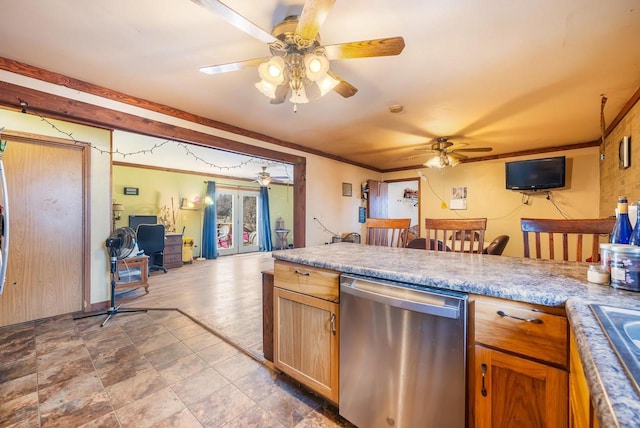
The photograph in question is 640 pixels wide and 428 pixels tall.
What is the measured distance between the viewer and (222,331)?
8.41 feet

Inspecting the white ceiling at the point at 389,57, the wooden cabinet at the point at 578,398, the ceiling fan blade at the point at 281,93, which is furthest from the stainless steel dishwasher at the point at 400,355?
the white ceiling at the point at 389,57

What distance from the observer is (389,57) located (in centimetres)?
198

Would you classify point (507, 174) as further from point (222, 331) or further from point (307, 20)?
point (222, 331)

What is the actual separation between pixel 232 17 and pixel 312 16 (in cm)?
38

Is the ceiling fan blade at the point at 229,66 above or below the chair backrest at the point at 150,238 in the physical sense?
above

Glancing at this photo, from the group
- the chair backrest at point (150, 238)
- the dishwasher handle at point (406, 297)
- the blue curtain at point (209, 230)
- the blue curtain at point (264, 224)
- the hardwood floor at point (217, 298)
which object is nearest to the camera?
the dishwasher handle at point (406, 297)

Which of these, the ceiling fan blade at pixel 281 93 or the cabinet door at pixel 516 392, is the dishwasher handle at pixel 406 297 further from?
the ceiling fan blade at pixel 281 93

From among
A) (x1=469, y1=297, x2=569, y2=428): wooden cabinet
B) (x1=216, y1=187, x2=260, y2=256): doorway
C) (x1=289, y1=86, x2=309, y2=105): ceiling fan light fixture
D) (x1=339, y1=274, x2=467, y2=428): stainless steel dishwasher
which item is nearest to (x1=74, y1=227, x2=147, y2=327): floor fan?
(x1=289, y1=86, x2=309, y2=105): ceiling fan light fixture

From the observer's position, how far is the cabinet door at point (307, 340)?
145 centimetres

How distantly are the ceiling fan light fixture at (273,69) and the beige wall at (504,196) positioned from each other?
193 inches

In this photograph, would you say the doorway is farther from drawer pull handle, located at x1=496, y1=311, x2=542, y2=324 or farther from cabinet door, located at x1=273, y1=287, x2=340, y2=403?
drawer pull handle, located at x1=496, y1=311, x2=542, y2=324

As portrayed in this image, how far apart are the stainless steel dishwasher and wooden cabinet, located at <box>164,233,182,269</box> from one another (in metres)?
5.46

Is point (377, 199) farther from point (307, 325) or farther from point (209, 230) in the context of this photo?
point (307, 325)

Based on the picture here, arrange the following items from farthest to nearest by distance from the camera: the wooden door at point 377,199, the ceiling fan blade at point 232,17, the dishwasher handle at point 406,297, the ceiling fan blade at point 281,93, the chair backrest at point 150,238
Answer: the wooden door at point 377,199, the chair backrest at point 150,238, the ceiling fan blade at point 281,93, the ceiling fan blade at point 232,17, the dishwasher handle at point 406,297
